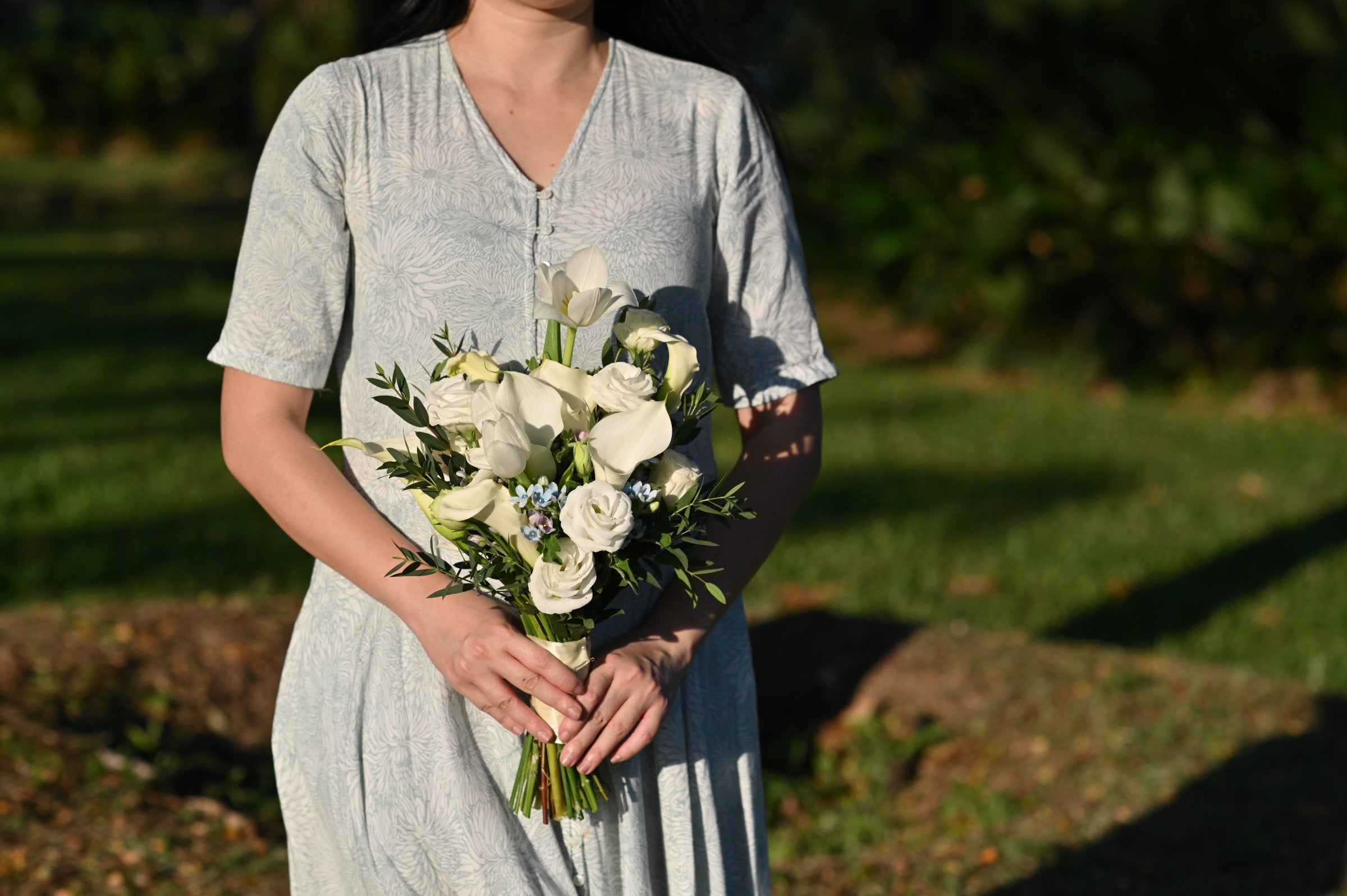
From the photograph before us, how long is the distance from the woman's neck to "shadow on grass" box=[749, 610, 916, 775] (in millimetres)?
2814

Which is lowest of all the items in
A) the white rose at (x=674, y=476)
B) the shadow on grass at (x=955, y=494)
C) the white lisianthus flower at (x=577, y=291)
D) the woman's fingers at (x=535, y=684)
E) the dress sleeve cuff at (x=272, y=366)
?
the shadow on grass at (x=955, y=494)

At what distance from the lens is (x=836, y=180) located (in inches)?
374

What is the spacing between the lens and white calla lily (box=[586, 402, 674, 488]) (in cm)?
154

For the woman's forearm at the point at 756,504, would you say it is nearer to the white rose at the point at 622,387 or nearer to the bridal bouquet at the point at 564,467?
the bridal bouquet at the point at 564,467

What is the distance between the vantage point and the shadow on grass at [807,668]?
4.43 metres

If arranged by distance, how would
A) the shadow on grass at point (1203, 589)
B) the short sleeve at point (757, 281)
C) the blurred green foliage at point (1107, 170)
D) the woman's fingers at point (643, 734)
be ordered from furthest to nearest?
1. the blurred green foliage at point (1107, 170)
2. the shadow on grass at point (1203, 589)
3. the short sleeve at point (757, 281)
4. the woman's fingers at point (643, 734)

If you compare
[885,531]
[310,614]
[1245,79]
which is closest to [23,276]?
[885,531]

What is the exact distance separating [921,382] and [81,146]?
11657 mm

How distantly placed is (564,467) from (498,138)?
500 mm

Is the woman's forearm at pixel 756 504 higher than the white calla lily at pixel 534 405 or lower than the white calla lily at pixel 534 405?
lower

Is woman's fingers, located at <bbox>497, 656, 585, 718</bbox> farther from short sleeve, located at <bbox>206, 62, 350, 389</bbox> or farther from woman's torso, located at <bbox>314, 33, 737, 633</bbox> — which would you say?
short sleeve, located at <bbox>206, 62, 350, 389</bbox>

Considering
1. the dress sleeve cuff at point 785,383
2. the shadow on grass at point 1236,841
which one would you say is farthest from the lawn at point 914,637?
the dress sleeve cuff at point 785,383

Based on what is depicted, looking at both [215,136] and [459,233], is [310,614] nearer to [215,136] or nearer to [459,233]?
[459,233]

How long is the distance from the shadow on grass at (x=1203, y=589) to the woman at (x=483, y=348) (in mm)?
3699
